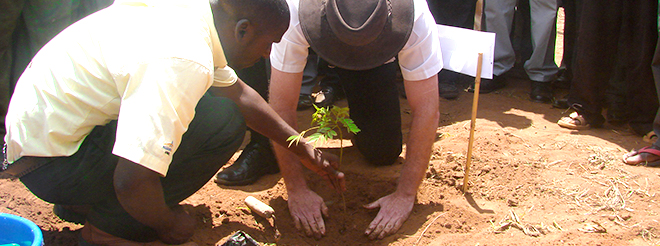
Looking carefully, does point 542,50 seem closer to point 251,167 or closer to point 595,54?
point 595,54

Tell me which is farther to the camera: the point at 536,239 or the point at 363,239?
the point at 363,239

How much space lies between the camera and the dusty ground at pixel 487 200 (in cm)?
228

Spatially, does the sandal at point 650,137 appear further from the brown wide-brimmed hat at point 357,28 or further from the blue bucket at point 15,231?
Answer: the blue bucket at point 15,231

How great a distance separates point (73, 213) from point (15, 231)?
0.37m

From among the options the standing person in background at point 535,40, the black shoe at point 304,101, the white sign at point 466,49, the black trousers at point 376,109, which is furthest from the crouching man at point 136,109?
the standing person in background at point 535,40

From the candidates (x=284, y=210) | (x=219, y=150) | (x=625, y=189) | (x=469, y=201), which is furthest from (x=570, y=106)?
(x=219, y=150)

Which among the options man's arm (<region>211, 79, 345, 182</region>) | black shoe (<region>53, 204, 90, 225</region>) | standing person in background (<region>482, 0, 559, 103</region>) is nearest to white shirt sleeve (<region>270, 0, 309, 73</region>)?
man's arm (<region>211, 79, 345, 182</region>)

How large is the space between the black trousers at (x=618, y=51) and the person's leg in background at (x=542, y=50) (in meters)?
0.51

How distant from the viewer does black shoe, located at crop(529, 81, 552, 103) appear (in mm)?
4234

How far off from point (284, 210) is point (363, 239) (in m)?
0.46

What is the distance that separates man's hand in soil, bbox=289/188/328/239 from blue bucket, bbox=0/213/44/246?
112 cm

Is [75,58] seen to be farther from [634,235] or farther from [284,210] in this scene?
[634,235]

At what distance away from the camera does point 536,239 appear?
2.23 metres

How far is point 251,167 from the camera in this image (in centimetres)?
287
